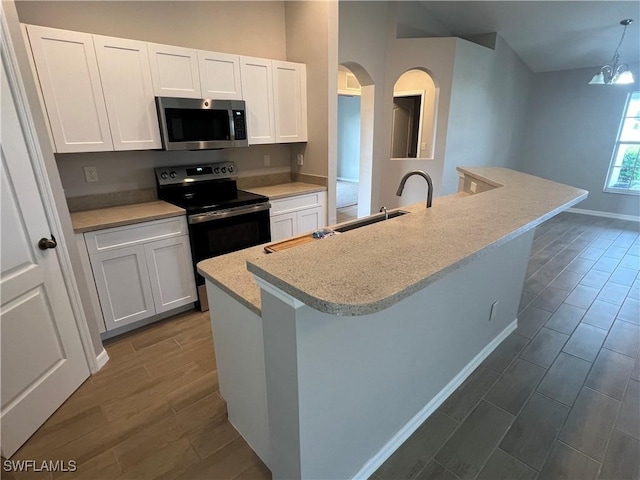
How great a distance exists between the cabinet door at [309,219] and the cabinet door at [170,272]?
1.11m

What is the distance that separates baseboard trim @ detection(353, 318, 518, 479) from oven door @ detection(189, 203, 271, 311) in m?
1.85

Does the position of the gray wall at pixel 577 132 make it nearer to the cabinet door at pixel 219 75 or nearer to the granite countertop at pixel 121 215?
the cabinet door at pixel 219 75

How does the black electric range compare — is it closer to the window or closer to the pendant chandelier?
the pendant chandelier

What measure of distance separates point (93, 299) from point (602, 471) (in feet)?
9.91

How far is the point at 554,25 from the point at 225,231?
16.7 feet

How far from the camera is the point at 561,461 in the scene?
59.9 inches

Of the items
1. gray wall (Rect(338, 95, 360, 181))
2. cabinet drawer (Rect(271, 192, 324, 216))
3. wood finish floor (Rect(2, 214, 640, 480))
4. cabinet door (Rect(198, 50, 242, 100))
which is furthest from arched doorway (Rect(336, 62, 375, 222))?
wood finish floor (Rect(2, 214, 640, 480))

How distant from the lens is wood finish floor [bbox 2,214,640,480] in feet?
4.95

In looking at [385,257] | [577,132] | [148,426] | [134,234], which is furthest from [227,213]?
[577,132]

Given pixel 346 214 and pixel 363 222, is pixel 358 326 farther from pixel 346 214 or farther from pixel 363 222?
pixel 346 214

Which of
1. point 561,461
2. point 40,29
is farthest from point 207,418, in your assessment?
point 40,29

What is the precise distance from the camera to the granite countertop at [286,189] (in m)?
3.05

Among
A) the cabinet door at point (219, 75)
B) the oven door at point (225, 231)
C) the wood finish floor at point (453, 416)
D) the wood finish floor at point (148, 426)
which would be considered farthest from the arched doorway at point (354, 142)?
the wood finish floor at point (148, 426)

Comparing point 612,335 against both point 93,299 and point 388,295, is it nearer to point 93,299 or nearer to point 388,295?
point 388,295
